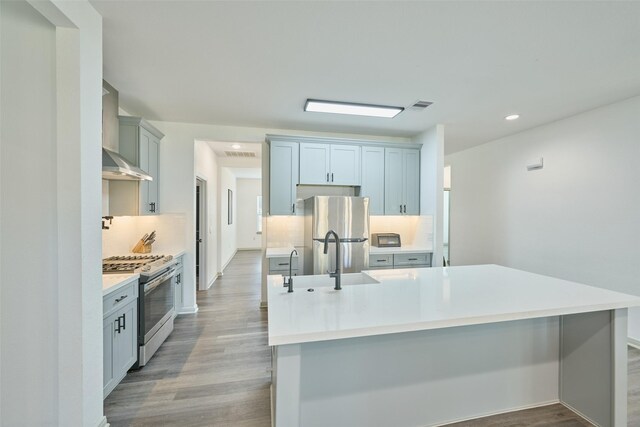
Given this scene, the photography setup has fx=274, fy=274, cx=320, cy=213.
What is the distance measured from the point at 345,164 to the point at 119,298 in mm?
3072

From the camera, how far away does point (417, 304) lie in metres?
1.59

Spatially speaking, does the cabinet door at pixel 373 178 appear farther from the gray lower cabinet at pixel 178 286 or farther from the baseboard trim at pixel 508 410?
the gray lower cabinet at pixel 178 286

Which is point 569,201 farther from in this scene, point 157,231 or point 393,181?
point 157,231

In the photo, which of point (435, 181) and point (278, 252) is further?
point (435, 181)

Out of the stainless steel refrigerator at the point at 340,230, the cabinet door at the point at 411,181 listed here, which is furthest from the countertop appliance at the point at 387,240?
the stainless steel refrigerator at the point at 340,230

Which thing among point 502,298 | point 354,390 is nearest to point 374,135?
point 502,298

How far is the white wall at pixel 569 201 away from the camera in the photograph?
295cm

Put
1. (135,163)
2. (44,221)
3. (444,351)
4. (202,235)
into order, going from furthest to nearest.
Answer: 1. (202,235)
2. (135,163)
3. (444,351)
4. (44,221)

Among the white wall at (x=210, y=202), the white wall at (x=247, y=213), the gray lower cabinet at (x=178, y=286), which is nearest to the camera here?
the gray lower cabinet at (x=178, y=286)

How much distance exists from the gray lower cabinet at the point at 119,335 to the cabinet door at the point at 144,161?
1.11 meters

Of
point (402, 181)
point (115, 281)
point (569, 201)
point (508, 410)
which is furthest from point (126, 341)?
point (569, 201)

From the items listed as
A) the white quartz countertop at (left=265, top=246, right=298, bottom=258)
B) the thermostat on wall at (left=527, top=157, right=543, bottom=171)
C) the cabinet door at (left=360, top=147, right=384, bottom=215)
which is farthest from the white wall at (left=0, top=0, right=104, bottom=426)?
the thermostat on wall at (left=527, top=157, right=543, bottom=171)

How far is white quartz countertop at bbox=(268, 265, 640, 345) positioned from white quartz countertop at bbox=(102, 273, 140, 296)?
45.8 inches

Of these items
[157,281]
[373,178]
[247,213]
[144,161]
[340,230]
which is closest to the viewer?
[157,281]
